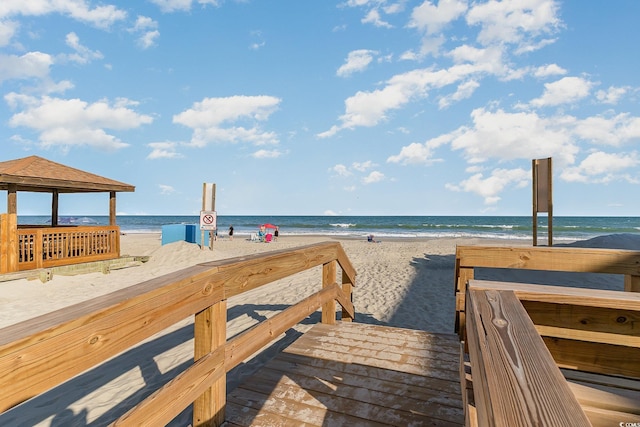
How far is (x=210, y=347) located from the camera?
217 centimetres

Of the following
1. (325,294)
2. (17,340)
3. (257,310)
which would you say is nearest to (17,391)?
(17,340)

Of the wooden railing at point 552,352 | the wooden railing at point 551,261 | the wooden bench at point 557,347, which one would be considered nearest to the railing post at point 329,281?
the wooden railing at point 551,261

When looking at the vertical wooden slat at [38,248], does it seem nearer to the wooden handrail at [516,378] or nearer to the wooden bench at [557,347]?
the wooden bench at [557,347]

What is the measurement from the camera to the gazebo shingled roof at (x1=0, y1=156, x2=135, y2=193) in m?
9.67

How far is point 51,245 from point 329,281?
10.4 meters

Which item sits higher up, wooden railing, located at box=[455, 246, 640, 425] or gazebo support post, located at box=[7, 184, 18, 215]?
gazebo support post, located at box=[7, 184, 18, 215]

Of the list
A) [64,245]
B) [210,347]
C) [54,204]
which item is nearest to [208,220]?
[64,245]

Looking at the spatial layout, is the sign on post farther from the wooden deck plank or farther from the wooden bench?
the wooden bench

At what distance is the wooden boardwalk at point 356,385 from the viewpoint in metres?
2.42

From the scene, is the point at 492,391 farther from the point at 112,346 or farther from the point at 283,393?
the point at 283,393

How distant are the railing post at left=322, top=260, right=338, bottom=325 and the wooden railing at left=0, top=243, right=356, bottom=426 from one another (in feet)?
3.25

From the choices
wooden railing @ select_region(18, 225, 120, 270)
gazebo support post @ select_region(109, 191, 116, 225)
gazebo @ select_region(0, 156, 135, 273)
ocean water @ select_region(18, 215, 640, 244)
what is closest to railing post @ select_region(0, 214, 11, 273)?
gazebo @ select_region(0, 156, 135, 273)

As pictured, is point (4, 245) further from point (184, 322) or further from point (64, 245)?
point (184, 322)

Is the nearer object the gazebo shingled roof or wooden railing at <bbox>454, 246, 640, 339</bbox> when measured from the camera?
wooden railing at <bbox>454, 246, 640, 339</bbox>
